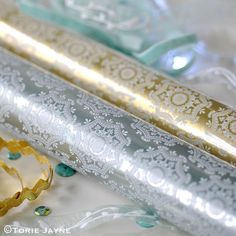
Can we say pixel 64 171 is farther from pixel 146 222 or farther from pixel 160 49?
pixel 160 49

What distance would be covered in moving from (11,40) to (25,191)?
277mm

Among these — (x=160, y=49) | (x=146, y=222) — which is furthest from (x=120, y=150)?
(x=160, y=49)

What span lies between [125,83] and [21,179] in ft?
0.56

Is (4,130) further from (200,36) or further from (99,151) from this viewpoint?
(200,36)

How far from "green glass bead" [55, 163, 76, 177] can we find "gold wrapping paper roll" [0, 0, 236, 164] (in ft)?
0.33

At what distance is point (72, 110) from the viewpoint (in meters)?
0.57

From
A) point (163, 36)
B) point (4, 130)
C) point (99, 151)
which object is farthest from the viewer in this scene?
point (163, 36)

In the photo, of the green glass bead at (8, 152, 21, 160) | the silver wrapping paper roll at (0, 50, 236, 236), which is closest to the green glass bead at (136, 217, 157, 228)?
the silver wrapping paper roll at (0, 50, 236, 236)

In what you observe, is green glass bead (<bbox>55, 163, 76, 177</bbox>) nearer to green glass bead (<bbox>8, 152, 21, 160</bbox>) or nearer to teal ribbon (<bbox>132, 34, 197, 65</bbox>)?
green glass bead (<bbox>8, 152, 21, 160</bbox>)

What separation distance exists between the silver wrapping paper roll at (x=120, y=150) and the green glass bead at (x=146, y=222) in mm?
19

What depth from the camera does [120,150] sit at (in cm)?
52

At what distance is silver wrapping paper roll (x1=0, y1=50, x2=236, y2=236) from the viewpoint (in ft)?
A: 1.56

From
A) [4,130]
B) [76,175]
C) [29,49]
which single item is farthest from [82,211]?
[29,49]

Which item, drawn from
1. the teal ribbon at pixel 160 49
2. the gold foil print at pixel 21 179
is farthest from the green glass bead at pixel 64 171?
the teal ribbon at pixel 160 49
